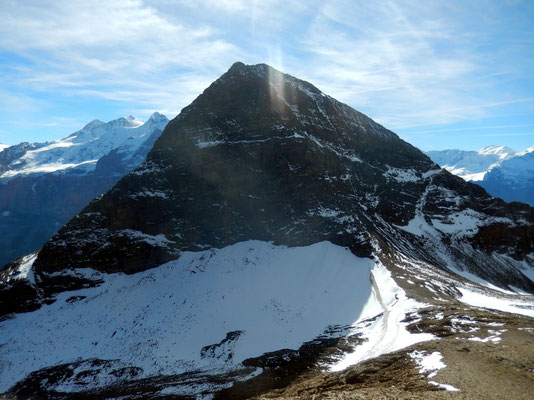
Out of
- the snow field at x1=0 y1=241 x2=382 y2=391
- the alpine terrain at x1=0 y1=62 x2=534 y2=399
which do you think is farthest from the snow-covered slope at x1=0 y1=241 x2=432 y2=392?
the alpine terrain at x1=0 y1=62 x2=534 y2=399

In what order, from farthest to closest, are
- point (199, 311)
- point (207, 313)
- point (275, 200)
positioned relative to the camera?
1. point (275, 200)
2. point (199, 311)
3. point (207, 313)

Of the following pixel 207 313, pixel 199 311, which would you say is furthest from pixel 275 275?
pixel 199 311

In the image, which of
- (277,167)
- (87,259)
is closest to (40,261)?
(87,259)

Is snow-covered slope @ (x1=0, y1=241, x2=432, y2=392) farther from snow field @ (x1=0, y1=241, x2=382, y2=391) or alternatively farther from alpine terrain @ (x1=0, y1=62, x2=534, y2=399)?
alpine terrain @ (x1=0, y1=62, x2=534, y2=399)

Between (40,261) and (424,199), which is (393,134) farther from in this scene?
(40,261)

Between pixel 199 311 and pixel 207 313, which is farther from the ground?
pixel 199 311

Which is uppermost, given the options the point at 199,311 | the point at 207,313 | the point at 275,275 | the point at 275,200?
the point at 275,200

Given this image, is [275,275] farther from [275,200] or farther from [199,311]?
[275,200]
